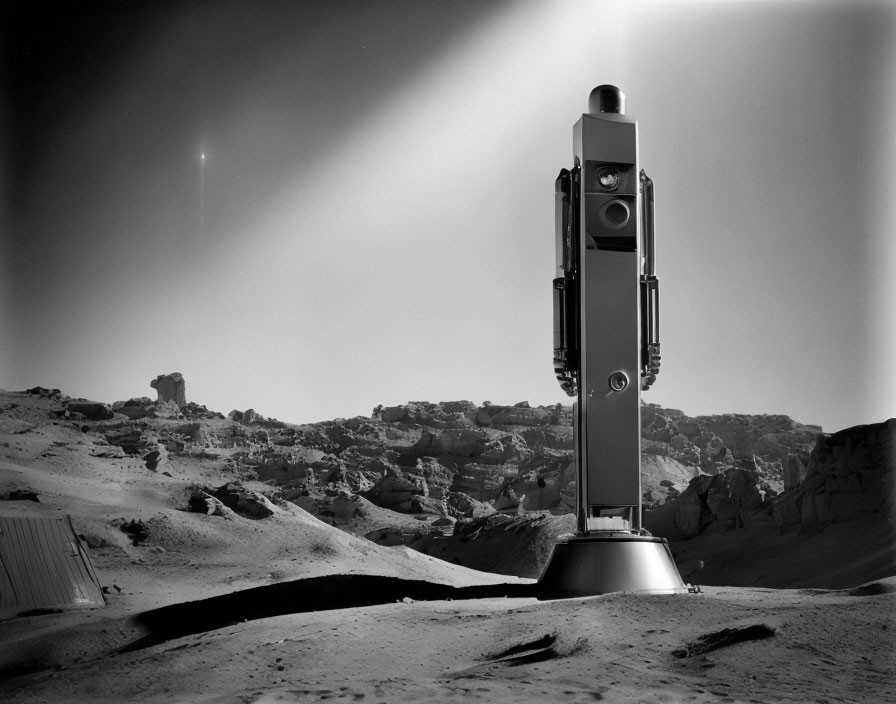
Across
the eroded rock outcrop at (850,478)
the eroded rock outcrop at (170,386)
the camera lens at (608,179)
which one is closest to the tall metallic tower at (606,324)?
the camera lens at (608,179)

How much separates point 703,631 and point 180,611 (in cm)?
463

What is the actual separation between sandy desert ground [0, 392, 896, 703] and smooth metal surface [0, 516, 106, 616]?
278 millimetres

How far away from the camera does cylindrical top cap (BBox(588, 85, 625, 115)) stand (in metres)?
7.68

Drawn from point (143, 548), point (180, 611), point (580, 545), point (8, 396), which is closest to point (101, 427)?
point (8, 396)

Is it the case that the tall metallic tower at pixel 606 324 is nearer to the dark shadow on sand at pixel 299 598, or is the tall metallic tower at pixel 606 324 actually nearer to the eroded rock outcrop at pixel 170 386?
the dark shadow on sand at pixel 299 598

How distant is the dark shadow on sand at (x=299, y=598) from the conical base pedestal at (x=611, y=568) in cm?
30

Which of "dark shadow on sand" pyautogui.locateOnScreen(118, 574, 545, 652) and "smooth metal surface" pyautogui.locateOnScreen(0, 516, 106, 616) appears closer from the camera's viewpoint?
"dark shadow on sand" pyautogui.locateOnScreen(118, 574, 545, 652)

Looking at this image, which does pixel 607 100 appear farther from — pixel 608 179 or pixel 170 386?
pixel 170 386

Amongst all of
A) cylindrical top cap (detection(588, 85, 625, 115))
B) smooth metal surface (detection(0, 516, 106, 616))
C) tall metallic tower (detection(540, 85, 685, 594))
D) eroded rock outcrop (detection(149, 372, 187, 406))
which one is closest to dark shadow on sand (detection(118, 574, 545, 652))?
tall metallic tower (detection(540, 85, 685, 594))

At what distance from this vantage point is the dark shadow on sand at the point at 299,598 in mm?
7852

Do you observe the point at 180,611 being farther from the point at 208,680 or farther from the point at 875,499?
the point at 875,499

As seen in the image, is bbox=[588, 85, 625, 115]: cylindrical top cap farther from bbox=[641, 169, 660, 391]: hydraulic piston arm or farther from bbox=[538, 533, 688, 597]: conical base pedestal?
bbox=[538, 533, 688, 597]: conical base pedestal

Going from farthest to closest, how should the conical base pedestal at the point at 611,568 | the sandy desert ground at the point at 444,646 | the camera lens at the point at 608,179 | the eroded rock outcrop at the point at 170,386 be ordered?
1. the eroded rock outcrop at the point at 170,386
2. the camera lens at the point at 608,179
3. the conical base pedestal at the point at 611,568
4. the sandy desert ground at the point at 444,646

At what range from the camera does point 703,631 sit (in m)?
5.62
